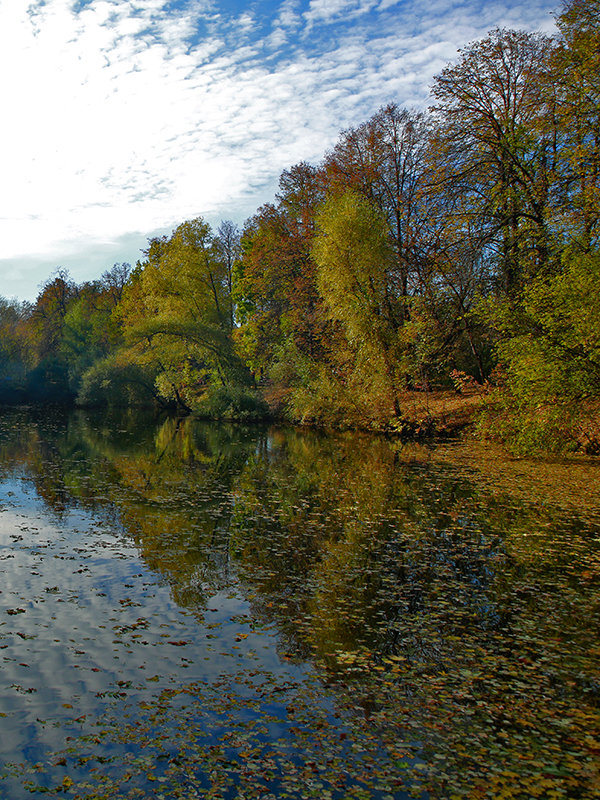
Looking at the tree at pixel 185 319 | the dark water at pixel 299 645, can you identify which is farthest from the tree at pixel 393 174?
the dark water at pixel 299 645

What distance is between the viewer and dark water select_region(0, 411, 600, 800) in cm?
478

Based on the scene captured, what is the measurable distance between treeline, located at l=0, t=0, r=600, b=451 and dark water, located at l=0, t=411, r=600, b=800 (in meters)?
6.01

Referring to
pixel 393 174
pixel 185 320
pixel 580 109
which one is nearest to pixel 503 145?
pixel 580 109

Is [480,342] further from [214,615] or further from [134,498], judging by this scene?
[214,615]

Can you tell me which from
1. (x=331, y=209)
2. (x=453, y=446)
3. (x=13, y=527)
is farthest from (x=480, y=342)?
(x=13, y=527)

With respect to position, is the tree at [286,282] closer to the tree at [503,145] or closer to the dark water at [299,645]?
the tree at [503,145]

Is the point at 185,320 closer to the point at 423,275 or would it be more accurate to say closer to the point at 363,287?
the point at 363,287

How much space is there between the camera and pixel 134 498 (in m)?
15.5

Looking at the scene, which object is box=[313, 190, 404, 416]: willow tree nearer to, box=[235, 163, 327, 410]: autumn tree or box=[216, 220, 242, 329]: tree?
box=[235, 163, 327, 410]: autumn tree

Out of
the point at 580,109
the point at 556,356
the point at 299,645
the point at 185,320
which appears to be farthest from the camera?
the point at 185,320

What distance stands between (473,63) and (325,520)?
21.4 meters

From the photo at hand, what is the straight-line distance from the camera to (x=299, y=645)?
709 cm

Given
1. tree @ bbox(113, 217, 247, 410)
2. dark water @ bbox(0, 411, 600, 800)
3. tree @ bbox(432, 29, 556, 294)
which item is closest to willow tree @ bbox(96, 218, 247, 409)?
tree @ bbox(113, 217, 247, 410)

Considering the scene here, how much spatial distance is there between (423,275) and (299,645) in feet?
88.7
